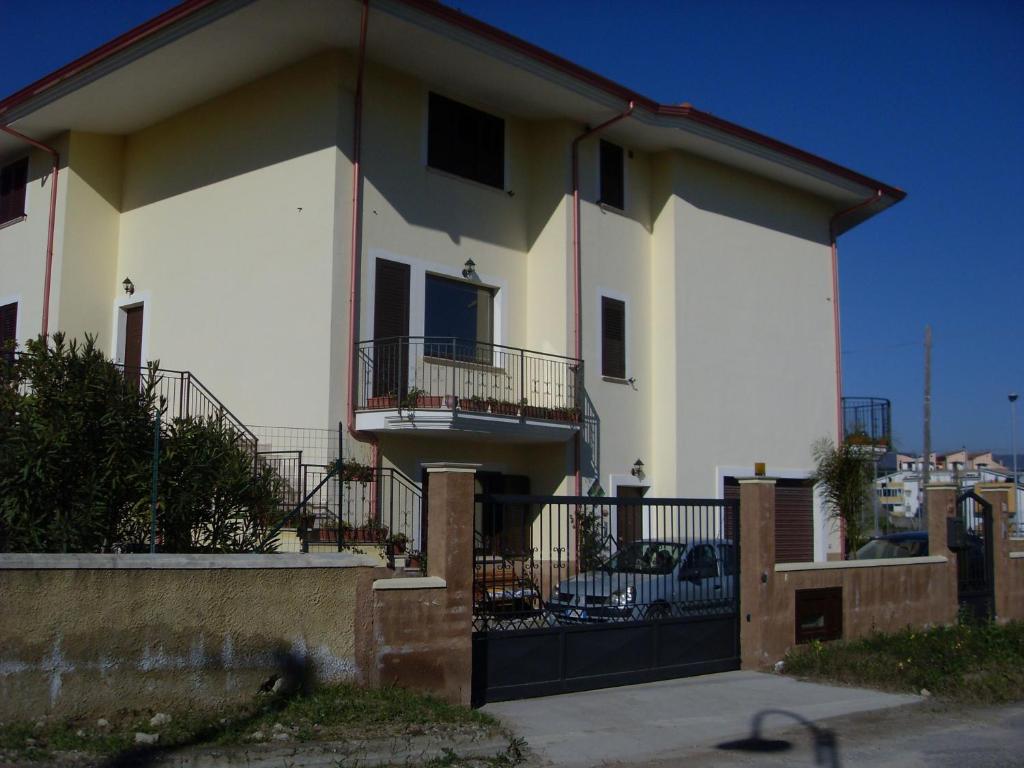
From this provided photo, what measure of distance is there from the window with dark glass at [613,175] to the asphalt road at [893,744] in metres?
11.7

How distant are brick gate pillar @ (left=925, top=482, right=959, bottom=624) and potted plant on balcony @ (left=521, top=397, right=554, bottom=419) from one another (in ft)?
20.0

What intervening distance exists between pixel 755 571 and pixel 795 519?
10.1 meters

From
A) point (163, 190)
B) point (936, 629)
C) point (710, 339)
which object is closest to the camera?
point (936, 629)

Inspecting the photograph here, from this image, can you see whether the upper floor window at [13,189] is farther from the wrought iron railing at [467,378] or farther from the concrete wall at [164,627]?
the concrete wall at [164,627]

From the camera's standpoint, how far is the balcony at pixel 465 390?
16047 millimetres

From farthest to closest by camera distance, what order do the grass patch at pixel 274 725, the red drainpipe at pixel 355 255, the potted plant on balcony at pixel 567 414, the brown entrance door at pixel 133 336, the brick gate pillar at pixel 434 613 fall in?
the brown entrance door at pixel 133 336 → the potted plant on balcony at pixel 567 414 → the red drainpipe at pixel 355 255 → the brick gate pillar at pixel 434 613 → the grass patch at pixel 274 725

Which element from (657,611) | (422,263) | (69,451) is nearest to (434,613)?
(657,611)

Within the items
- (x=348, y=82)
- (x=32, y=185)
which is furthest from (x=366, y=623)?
(x=32, y=185)

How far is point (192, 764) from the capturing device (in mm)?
7477

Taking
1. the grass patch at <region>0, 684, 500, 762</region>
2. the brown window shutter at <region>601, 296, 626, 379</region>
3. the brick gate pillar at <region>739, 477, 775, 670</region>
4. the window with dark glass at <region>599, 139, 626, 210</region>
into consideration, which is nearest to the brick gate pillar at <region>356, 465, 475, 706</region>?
the grass patch at <region>0, 684, 500, 762</region>

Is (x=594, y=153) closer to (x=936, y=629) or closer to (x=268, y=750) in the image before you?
(x=936, y=629)

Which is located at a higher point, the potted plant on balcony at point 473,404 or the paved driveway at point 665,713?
the potted plant on balcony at point 473,404

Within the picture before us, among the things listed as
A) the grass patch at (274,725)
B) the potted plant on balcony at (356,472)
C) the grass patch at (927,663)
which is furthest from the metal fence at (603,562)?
the potted plant on balcony at (356,472)

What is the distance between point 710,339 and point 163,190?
11.0 meters
